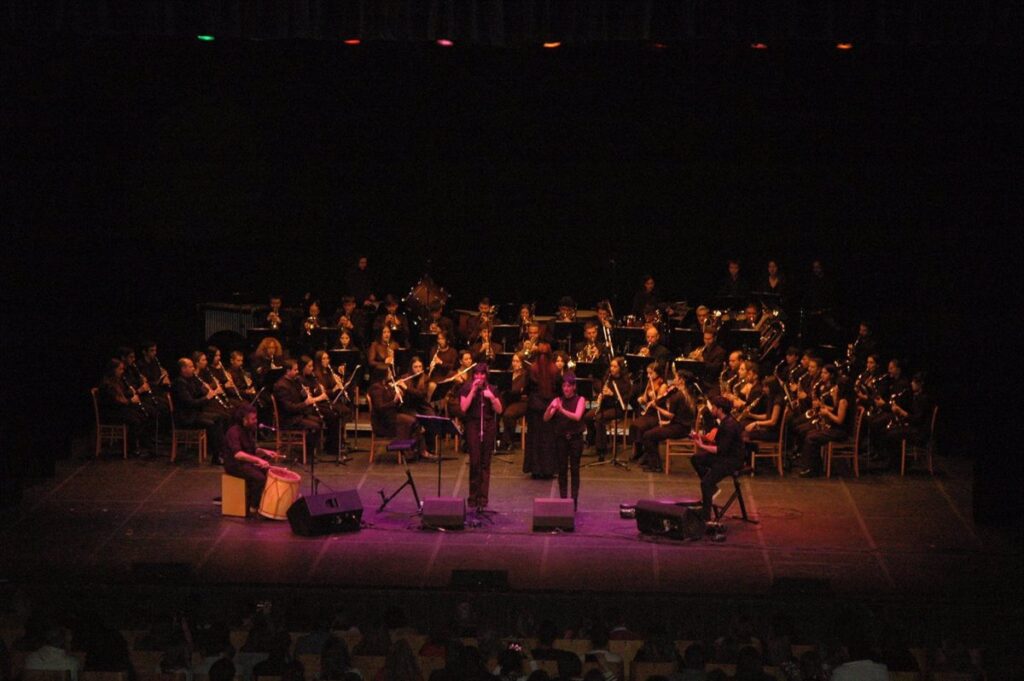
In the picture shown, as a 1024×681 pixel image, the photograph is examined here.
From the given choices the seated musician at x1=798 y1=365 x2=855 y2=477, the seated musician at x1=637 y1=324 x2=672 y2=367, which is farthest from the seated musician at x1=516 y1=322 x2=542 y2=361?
the seated musician at x1=798 y1=365 x2=855 y2=477

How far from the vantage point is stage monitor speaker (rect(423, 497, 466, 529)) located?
15500 millimetres

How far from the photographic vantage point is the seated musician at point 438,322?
1981 centimetres

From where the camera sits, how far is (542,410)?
17016 mm

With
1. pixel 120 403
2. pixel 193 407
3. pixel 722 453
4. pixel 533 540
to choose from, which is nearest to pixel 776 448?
pixel 722 453

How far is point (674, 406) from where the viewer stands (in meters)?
17.9

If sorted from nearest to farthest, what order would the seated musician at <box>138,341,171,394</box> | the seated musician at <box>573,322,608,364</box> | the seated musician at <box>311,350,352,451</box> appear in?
the seated musician at <box>311,350,352,451</box>
the seated musician at <box>138,341,171,394</box>
the seated musician at <box>573,322,608,364</box>

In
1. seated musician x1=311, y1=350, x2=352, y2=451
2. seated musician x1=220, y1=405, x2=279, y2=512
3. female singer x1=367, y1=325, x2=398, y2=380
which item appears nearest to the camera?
seated musician x1=220, y1=405, x2=279, y2=512

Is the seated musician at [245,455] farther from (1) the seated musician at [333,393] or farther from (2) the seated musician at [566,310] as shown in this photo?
(2) the seated musician at [566,310]

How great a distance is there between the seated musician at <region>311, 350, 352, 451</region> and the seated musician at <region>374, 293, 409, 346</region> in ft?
5.46

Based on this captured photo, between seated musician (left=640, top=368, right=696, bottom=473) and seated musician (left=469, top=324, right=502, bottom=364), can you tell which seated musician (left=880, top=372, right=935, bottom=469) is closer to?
seated musician (left=640, top=368, right=696, bottom=473)

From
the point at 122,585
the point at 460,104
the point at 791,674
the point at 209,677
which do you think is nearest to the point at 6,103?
the point at 122,585

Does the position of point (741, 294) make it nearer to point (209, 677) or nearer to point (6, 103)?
point (6, 103)

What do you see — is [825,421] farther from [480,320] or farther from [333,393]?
[333,393]

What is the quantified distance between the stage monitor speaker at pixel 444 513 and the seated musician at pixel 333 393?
2.85 m
